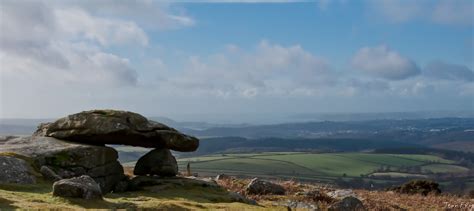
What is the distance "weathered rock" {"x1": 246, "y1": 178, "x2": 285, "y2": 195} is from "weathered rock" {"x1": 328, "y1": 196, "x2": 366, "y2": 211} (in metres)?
4.10

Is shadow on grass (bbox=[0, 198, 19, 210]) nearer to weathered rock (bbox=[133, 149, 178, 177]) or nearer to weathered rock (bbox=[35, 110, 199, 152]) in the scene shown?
weathered rock (bbox=[35, 110, 199, 152])

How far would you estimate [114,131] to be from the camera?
74.5ft

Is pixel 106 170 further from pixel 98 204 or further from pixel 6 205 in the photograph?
pixel 6 205

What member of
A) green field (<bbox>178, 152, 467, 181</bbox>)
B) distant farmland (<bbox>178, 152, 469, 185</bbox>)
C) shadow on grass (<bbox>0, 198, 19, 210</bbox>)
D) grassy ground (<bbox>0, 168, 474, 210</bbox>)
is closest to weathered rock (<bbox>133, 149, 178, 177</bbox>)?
grassy ground (<bbox>0, 168, 474, 210</bbox>)

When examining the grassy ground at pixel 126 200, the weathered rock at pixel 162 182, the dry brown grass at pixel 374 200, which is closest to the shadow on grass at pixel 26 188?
the grassy ground at pixel 126 200

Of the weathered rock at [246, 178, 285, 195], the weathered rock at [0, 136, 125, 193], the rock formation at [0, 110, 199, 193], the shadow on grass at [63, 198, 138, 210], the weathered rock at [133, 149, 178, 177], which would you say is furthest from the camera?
the weathered rock at [246, 178, 285, 195]

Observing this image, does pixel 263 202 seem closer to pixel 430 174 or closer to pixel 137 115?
pixel 137 115

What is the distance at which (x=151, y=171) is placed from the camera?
23.7m

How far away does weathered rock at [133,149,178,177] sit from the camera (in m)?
23.4

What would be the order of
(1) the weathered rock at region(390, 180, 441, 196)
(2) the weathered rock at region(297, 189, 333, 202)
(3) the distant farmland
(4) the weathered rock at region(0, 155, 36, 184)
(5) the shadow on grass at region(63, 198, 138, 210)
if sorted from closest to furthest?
(5) the shadow on grass at region(63, 198, 138, 210) < (4) the weathered rock at region(0, 155, 36, 184) < (2) the weathered rock at region(297, 189, 333, 202) < (1) the weathered rock at region(390, 180, 441, 196) < (3) the distant farmland

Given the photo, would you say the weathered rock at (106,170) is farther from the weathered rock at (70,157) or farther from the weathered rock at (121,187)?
the weathered rock at (121,187)

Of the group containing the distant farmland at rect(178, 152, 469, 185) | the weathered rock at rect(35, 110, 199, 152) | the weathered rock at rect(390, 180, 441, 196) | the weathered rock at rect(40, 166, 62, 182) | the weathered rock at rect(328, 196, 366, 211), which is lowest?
the distant farmland at rect(178, 152, 469, 185)

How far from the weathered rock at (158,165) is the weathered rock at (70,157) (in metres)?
1.59

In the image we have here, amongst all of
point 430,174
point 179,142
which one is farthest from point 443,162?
point 179,142
